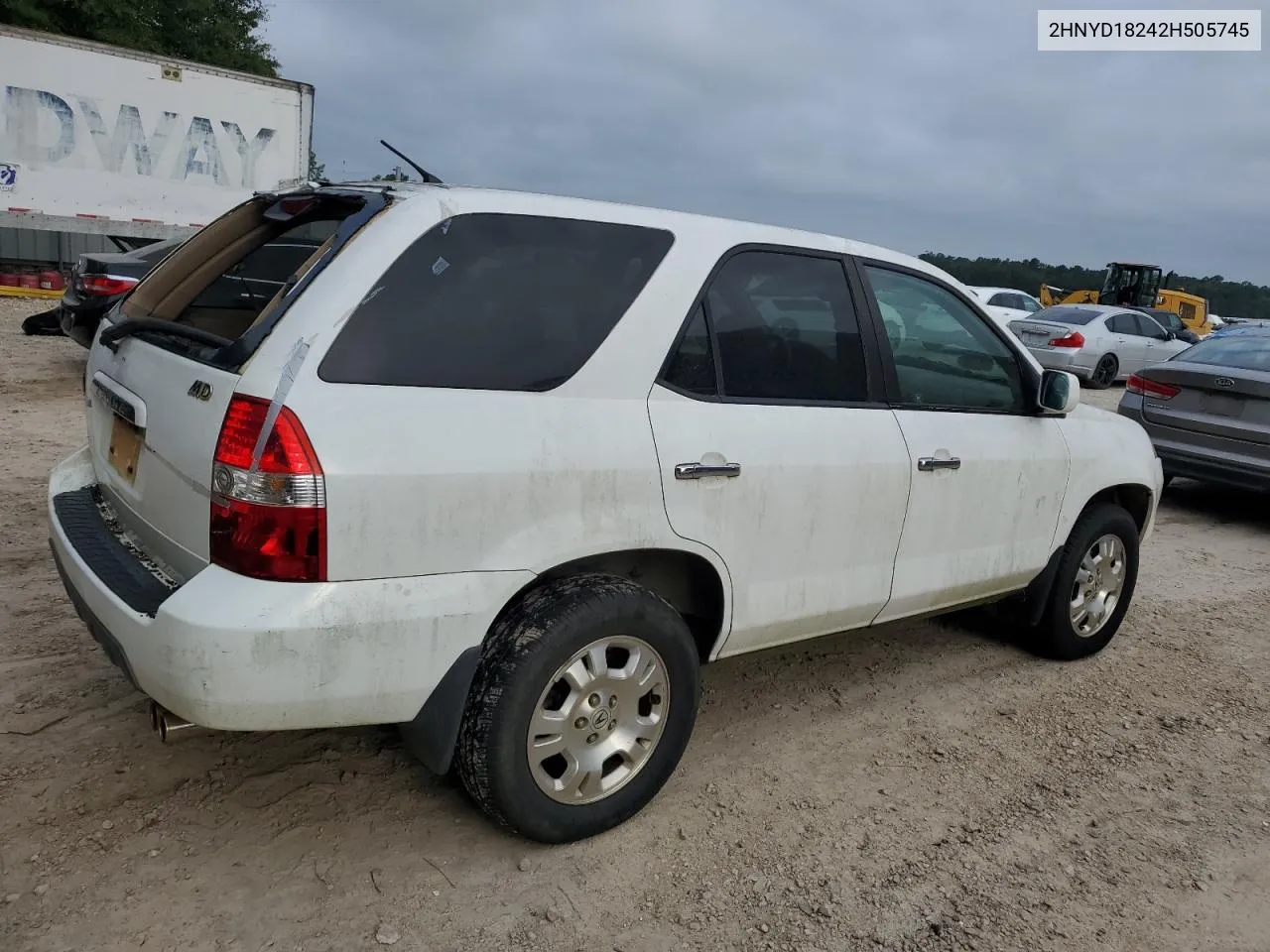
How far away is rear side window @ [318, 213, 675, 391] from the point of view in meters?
2.36

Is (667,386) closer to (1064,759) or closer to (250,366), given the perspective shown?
(250,366)

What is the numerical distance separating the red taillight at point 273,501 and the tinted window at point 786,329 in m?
1.30

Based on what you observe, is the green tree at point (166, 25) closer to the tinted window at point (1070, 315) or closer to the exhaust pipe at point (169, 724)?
the tinted window at point (1070, 315)

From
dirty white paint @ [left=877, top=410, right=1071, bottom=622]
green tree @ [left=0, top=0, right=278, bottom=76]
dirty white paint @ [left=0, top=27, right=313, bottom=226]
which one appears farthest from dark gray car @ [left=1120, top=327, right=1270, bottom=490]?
green tree @ [left=0, top=0, right=278, bottom=76]

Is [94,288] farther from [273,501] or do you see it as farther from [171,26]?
[171,26]

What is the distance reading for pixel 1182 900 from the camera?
2812mm

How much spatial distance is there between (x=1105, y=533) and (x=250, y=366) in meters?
3.73

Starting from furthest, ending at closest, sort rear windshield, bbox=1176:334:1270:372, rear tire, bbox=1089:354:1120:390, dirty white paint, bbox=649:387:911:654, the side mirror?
1. rear tire, bbox=1089:354:1120:390
2. rear windshield, bbox=1176:334:1270:372
3. the side mirror
4. dirty white paint, bbox=649:387:911:654

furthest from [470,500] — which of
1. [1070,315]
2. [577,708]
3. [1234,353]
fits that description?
[1070,315]

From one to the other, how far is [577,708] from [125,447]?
1.50 m

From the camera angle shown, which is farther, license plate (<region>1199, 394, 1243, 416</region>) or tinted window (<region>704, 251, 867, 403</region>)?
license plate (<region>1199, 394, 1243, 416</region>)

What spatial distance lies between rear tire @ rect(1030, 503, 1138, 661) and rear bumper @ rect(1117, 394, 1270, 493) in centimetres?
331

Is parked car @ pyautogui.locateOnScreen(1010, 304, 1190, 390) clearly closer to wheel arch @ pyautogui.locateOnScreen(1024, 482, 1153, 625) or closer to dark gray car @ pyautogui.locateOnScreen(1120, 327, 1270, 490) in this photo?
dark gray car @ pyautogui.locateOnScreen(1120, 327, 1270, 490)

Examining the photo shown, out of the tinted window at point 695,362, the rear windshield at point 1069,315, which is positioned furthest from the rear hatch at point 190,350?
the rear windshield at point 1069,315
